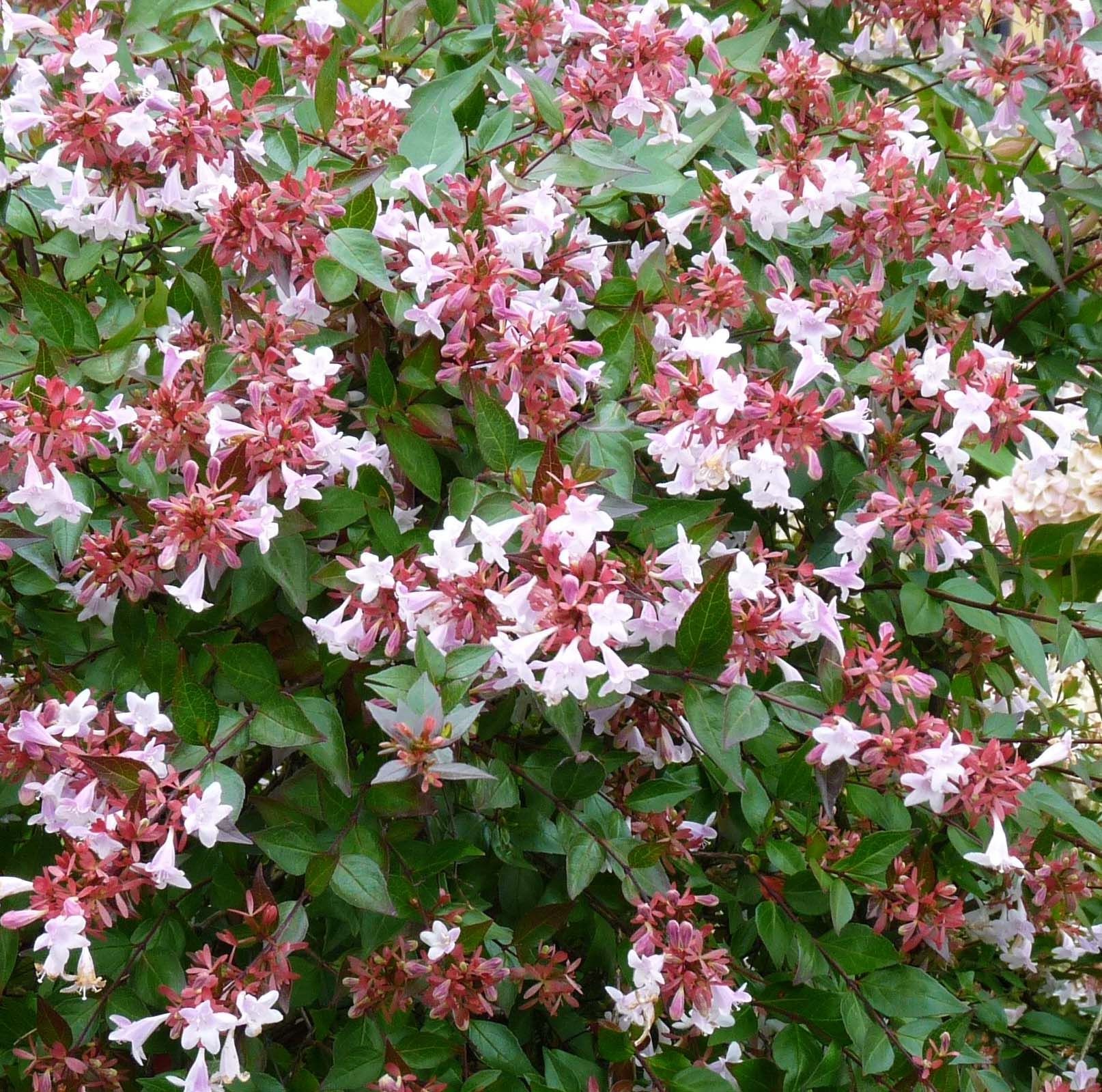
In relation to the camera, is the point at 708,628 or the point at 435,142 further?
the point at 435,142

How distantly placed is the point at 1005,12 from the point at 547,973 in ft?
4.90

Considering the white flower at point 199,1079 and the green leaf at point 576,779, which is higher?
the green leaf at point 576,779

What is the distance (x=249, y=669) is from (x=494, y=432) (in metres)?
0.34

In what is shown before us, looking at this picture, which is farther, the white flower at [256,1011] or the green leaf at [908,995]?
the green leaf at [908,995]

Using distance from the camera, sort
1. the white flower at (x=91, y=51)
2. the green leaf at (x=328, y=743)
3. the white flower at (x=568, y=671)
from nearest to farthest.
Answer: the white flower at (x=568, y=671) < the green leaf at (x=328, y=743) < the white flower at (x=91, y=51)

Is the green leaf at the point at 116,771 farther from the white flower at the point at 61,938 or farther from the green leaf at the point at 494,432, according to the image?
the green leaf at the point at 494,432

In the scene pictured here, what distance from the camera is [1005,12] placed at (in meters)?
1.77

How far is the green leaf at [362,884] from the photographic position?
1.11 metres

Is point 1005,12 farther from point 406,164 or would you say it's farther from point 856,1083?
point 856,1083

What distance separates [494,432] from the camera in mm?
1172

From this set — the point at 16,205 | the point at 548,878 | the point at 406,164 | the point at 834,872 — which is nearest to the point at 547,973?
the point at 548,878

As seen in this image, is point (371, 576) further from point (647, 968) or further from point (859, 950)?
point (859, 950)

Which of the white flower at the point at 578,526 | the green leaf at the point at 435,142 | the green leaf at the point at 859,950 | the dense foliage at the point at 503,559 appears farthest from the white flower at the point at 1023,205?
the green leaf at the point at 859,950

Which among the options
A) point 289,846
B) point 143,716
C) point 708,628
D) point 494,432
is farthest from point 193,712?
point 708,628
